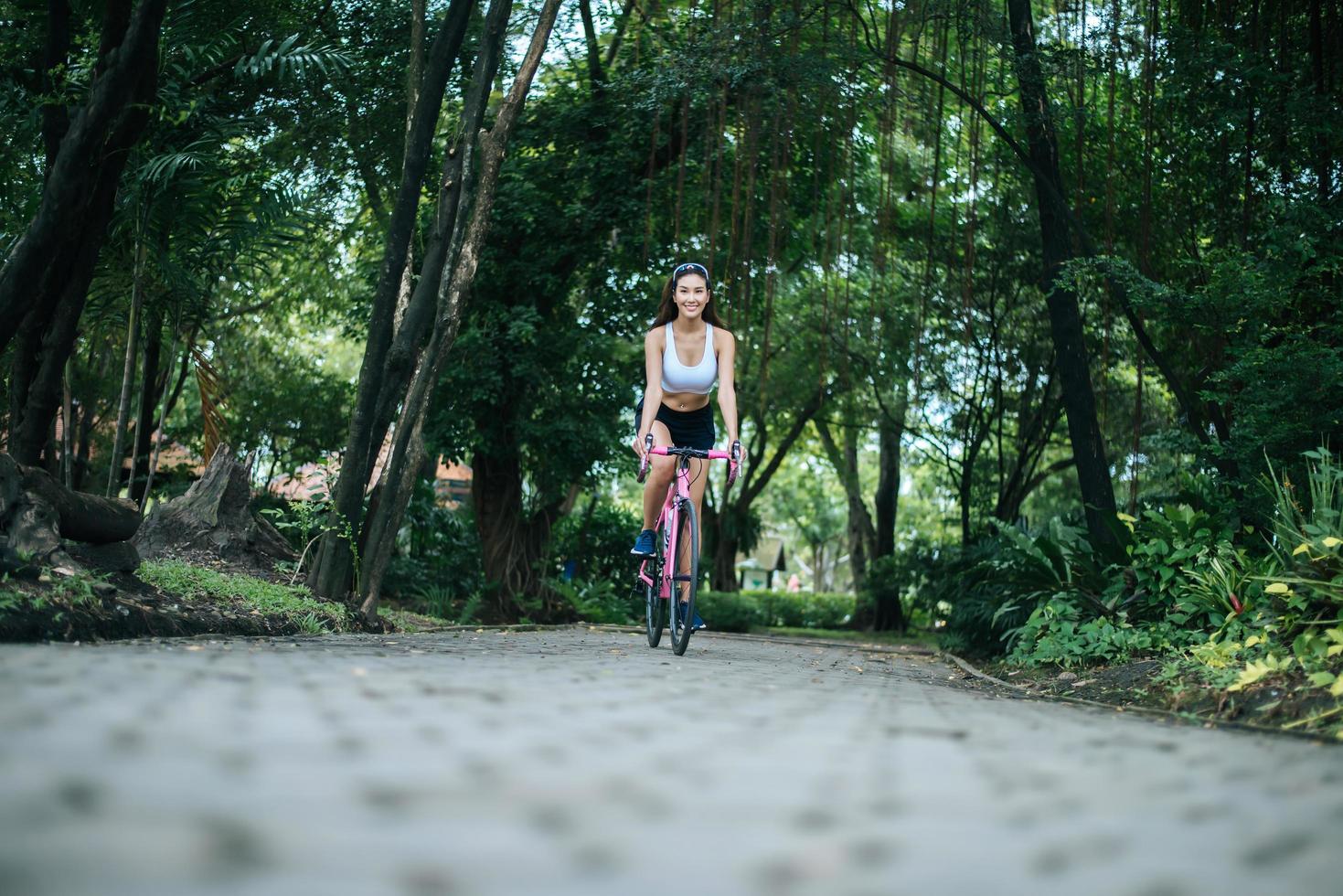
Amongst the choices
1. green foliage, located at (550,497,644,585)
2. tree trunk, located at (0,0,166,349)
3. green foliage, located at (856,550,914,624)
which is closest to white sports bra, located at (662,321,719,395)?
tree trunk, located at (0,0,166,349)

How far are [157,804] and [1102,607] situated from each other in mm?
6647

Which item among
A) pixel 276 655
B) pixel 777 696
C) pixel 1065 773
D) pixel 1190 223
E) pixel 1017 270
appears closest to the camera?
pixel 1065 773

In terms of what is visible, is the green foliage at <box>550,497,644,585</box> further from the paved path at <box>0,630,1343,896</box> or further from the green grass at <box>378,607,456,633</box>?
the paved path at <box>0,630,1343,896</box>

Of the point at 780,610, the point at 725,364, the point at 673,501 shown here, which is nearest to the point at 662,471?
the point at 673,501

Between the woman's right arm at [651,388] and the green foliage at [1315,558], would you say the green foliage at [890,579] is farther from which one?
the green foliage at [1315,558]

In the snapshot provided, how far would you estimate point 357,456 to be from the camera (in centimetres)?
876

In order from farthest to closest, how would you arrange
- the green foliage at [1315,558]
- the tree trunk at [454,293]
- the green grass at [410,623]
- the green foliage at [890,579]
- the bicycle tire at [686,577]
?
1. the green foliage at [890,579]
2. the green grass at [410,623]
3. the tree trunk at [454,293]
4. the bicycle tire at [686,577]
5. the green foliage at [1315,558]

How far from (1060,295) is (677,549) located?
15.4 feet

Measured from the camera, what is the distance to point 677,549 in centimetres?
711

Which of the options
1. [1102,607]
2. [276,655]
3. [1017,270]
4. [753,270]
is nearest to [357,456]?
[276,655]

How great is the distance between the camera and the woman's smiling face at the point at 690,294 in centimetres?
741

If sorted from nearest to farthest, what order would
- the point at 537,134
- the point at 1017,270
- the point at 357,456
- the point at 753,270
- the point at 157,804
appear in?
the point at 157,804 < the point at 357,456 < the point at 537,134 < the point at 753,270 < the point at 1017,270

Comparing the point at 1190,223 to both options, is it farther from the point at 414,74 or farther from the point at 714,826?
the point at 714,826

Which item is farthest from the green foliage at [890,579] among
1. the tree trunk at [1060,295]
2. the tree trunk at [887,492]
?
the tree trunk at [1060,295]
